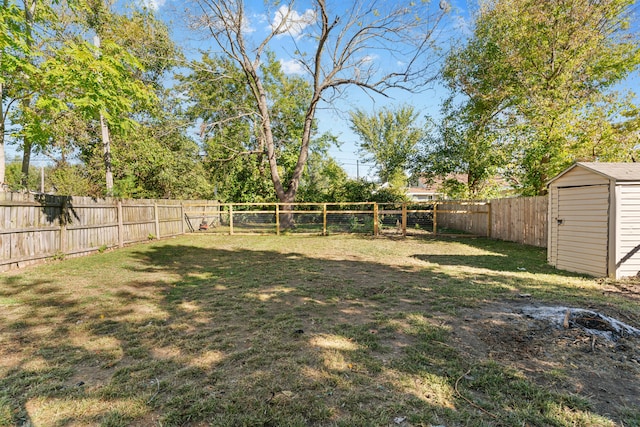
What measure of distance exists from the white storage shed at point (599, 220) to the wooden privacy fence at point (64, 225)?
36.2 feet

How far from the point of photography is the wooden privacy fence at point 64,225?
238 inches

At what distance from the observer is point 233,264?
280 inches

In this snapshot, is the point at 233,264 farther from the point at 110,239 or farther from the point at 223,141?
the point at 223,141

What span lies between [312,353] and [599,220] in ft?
18.6

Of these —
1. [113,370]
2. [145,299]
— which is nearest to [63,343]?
[113,370]

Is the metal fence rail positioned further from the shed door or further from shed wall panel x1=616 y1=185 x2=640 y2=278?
shed wall panel x1=616 y1=185 x2=640 y2=278

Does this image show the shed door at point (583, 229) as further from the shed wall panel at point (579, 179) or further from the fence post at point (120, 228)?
the fence post at point (120, 228)

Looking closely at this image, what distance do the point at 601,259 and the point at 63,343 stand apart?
780 centimetres

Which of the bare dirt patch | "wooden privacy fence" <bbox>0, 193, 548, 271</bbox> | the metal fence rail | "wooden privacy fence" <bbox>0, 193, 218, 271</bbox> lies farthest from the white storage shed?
"wooden privacy fence" <bbox>0, 193, 218, 271</bbox>

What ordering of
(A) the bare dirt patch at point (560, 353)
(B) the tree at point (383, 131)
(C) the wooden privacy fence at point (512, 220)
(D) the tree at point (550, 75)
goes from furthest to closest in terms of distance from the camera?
(B) the tree at point (383, 131) < (D) the tree at point (550, 75) < (C) the wooden privacy fence at point (512, 220) < (A) the bare dirt patch at point (560, 353)

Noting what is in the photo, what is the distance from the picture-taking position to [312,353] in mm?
2691

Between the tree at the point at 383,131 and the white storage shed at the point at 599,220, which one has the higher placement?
the tree at the point at 383,131

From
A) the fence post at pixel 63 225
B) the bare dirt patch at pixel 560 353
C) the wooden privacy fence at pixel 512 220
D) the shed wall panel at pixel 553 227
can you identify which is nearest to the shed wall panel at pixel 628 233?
the shed wall panel at pixel 553 227

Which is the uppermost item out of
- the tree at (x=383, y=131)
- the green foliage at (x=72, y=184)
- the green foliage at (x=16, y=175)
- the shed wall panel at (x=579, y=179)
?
the tree at (x=383, y=131)
